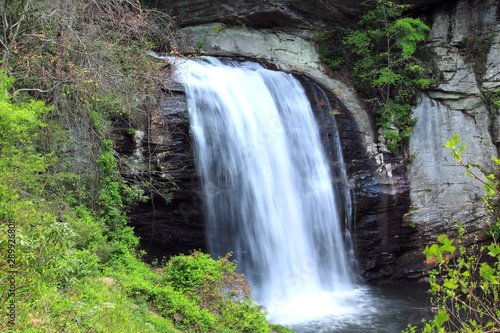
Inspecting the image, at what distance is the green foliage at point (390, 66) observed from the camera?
11273 mm

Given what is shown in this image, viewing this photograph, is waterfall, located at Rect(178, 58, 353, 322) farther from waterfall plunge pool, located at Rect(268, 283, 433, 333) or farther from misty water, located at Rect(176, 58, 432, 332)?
waterfall plunge pool, located at Rect(268, 283, 433, 333)

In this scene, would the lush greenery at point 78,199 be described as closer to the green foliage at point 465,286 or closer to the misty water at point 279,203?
the misty water at point 279,203

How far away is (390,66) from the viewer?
1177 centimetres

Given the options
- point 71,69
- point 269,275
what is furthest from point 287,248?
point 71,69

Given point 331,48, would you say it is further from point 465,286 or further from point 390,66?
point 465,286

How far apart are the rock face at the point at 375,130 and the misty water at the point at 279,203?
51 cm

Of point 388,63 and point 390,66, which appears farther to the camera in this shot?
point 390,66

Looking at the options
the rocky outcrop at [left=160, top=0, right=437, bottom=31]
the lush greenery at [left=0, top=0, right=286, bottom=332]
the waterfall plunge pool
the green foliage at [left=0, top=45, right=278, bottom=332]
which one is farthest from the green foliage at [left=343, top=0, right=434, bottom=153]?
the green foliage at [left=0, top=45, right=278, bottom=332]

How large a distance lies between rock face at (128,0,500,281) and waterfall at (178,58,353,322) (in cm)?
52

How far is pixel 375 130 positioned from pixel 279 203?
14.1 ft

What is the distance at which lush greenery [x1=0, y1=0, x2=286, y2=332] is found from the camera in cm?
311

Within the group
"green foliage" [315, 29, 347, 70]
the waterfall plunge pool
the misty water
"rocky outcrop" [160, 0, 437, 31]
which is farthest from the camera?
"green foliage" [315, 29, 347, 70]

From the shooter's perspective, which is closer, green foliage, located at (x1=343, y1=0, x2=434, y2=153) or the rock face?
the rock face

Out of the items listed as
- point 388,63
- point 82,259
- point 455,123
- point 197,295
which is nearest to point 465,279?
point 197,295
